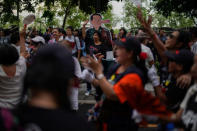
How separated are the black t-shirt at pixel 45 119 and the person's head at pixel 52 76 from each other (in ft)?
0.27

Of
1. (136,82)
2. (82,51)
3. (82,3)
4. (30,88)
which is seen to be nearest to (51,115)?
(30,88)

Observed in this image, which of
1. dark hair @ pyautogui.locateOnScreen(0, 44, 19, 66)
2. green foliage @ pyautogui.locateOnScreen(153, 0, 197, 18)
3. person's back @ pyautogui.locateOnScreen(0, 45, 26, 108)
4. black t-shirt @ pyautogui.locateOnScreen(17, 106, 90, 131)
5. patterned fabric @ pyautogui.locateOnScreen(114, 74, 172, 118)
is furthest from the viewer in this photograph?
green foliage @ pyautogui.locateOnScreen(153, 0, 197, 18)

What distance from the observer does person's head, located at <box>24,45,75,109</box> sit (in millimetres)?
1564

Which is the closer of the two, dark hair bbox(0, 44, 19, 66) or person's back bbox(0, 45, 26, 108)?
dark hair bbox(0, 44, 19, 66)

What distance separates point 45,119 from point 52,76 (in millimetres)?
229

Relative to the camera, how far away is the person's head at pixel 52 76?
1.56 m

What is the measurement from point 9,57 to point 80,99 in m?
4.61

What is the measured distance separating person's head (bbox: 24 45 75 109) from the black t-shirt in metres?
0.08

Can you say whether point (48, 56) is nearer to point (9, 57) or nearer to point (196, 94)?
point (196, 94)

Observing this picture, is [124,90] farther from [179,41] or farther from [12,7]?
[12,7]

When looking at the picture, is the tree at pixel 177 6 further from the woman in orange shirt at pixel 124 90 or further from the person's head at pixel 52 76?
the person's head at pixel 52 76

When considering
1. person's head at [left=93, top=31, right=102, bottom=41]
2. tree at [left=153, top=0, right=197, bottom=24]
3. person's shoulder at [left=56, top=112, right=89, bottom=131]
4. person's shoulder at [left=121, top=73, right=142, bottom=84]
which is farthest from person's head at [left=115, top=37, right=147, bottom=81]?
tree at [left=153, top=0, right=197, bottom=24]

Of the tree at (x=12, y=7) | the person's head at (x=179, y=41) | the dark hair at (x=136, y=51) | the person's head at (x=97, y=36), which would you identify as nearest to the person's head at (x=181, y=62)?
the dark hair at (x=136, y=51)

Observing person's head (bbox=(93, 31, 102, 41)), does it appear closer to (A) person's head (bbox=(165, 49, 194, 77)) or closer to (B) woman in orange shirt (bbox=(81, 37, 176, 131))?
(B) woman in orange shirt (bbox=(81, 37, 176, 131))
